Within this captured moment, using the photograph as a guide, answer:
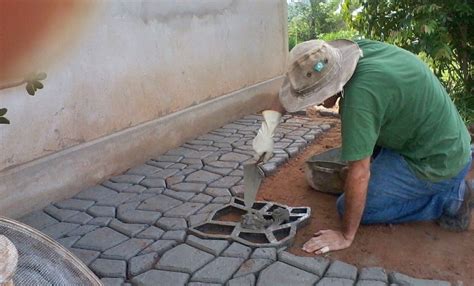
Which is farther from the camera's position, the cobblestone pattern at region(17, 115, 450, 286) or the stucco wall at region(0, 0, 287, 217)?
the stucco wall at region(0, 0, 287, 217)

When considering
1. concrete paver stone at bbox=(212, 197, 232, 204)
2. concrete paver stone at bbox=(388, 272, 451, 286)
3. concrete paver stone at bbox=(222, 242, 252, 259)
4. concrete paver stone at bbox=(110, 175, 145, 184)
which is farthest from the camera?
concrete paver stone at bbox=(110, 175, 145, 184)

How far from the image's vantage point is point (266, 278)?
2650mm

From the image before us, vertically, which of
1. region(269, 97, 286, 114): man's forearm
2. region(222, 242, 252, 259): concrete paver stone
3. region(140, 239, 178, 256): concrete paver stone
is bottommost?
region(222, 242, 252, 259): concrete paver stone

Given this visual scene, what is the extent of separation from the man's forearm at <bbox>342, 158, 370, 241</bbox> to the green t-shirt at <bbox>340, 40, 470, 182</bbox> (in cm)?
11

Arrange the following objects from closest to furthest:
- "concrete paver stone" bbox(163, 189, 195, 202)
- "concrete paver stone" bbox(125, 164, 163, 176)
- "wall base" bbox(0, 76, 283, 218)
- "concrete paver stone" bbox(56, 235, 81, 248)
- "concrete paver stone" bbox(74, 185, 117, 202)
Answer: "concrete paver stone" bbox(56, 235, 81, 248), "wall base" bbox(0, 76, 283, 218), "concrete paver stone" bbox(163, 189, 195, 202), "concrete paver stone" bbox(74, 185, 117, 202), "concrete paver stone" bbox(125, 164, 163, 176)

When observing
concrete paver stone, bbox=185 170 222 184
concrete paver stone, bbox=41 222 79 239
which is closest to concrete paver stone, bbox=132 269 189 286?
concrete paver stone, bbox=41 222 79 239

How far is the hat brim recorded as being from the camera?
2.59 meters

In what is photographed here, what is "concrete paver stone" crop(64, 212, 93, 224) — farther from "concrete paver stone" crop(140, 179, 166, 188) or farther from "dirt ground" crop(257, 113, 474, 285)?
"dirt ground" crop(257, 113, 474, 285)

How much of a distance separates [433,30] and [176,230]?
3.94m

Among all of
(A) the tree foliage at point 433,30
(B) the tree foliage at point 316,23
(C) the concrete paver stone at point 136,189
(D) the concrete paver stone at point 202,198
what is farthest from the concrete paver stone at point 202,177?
(B) the tree foliage at point 316,23

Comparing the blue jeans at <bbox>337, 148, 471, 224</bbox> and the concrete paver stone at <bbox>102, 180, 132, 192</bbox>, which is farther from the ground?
the blue jeans at <bbox>337, 148, 471, 224</bbox>

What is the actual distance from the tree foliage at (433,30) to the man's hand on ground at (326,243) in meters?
3.35

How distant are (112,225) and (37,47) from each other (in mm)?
1491

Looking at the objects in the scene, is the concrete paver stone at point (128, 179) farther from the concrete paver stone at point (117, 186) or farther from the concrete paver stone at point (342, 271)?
the concrete paver stone at point (342, 271)
